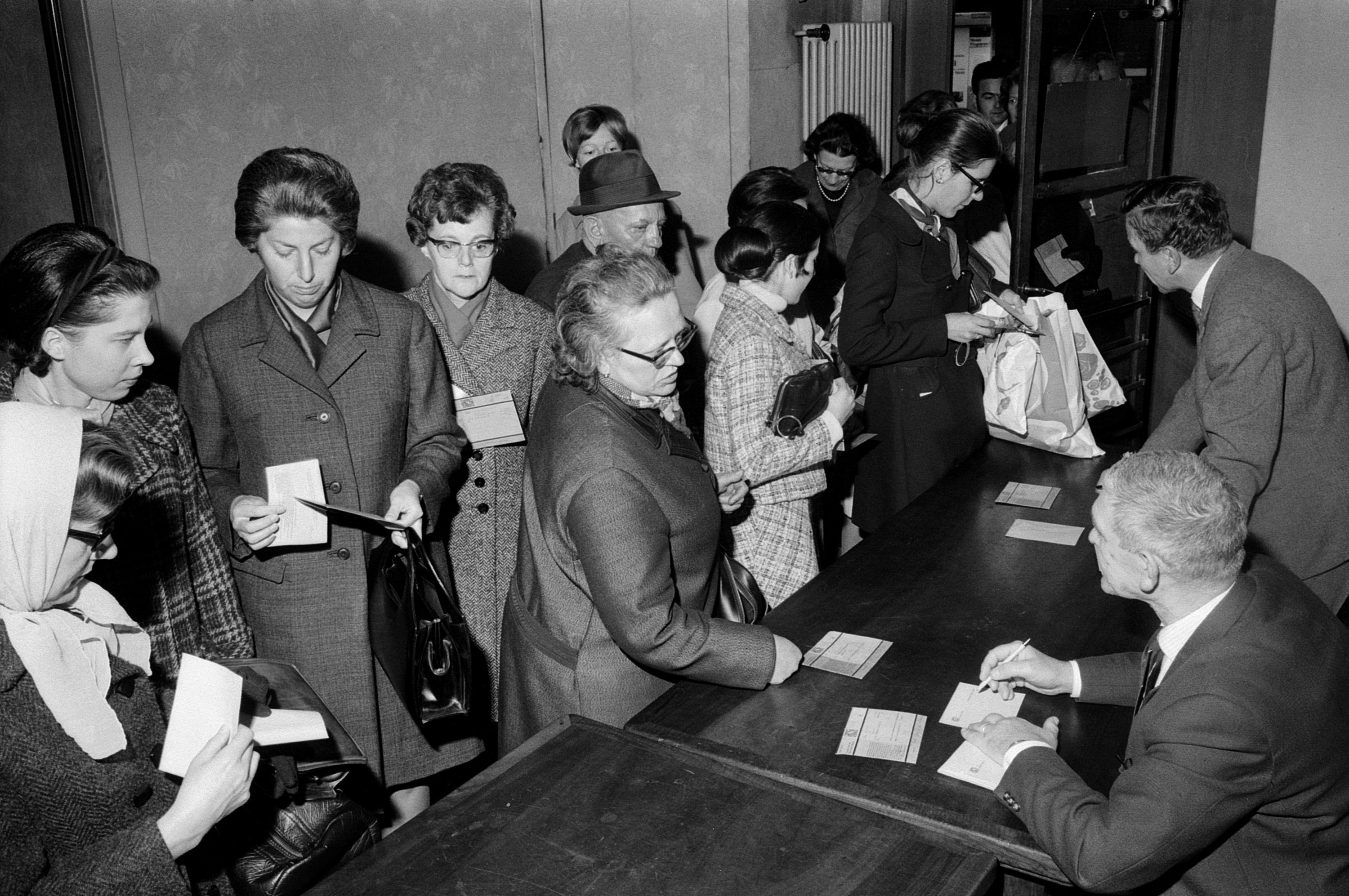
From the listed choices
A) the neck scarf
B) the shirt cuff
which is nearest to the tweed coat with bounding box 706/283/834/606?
the neck scarf

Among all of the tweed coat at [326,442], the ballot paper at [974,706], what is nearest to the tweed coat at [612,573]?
the ballot paper at [974,706]

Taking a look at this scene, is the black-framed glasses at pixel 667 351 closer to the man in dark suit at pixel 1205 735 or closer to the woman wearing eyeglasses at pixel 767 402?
the woman wearing eyeglasses at pixel 767 402

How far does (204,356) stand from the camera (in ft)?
8.34

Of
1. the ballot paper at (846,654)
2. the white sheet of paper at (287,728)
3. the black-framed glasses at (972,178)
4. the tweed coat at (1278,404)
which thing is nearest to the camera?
the white sheet of paper at (287,728)

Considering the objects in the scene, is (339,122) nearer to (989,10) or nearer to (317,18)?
(317,18)

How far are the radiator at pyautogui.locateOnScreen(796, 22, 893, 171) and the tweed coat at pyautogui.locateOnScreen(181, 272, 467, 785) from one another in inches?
126

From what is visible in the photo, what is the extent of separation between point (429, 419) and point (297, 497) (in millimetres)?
401

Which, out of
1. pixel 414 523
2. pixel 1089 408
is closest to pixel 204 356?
pixel 414 523

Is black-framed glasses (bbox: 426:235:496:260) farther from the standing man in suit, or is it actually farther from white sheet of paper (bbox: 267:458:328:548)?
the standing man in suit

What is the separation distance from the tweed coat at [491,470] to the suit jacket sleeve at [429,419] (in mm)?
179

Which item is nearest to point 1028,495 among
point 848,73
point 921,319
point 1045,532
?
point 1045,532

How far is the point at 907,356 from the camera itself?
141 inches

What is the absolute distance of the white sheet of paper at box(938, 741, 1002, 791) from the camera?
1877 millimetres

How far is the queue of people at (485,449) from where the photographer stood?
1584 mm
